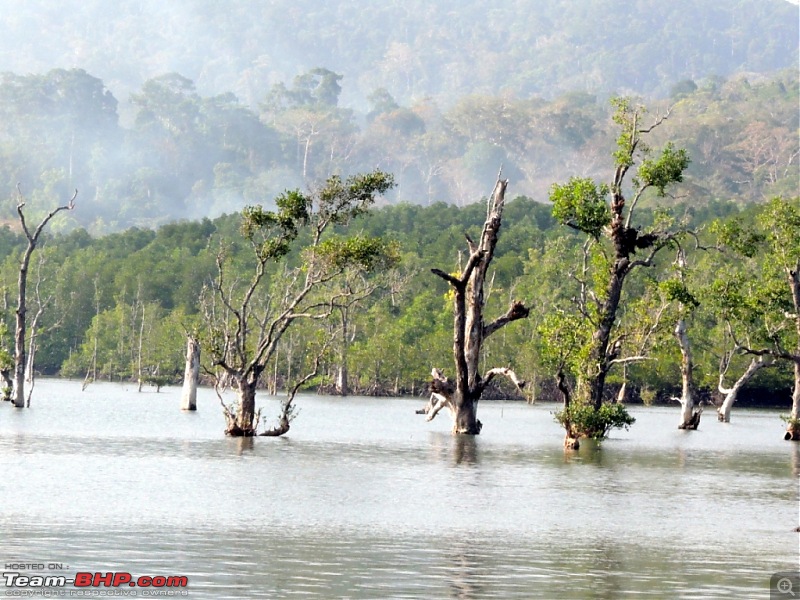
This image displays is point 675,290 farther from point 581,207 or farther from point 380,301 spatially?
point 380,301

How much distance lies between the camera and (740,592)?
1825 centimetres

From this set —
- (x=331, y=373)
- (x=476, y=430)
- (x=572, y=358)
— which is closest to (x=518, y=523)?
(x=572, y=358)

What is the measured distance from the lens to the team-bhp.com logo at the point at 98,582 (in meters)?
17.0

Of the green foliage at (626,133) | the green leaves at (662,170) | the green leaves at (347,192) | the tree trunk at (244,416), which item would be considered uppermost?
the green foliage at (626,133)

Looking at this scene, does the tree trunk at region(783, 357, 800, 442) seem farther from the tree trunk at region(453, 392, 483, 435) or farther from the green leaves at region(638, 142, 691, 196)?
the tree trunk at region(453, 392, 483, 435)

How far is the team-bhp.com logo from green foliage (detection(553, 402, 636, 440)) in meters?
27.2

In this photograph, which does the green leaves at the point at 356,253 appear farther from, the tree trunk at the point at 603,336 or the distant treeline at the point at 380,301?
the distant treeline at the point at 380,301

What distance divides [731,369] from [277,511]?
68668 mm

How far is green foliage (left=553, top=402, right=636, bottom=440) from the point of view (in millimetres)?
44000

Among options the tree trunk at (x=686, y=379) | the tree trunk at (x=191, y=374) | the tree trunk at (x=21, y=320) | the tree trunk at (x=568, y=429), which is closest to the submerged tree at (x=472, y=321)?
the tree trunk at (x=568, y=429)

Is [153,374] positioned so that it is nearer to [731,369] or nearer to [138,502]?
[731,369]

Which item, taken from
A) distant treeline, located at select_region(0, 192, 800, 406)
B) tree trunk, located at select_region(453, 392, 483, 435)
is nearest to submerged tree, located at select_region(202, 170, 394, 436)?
tree trunk, located at select_region(453, 392, 483, 435)

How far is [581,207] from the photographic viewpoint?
45219 millimetres

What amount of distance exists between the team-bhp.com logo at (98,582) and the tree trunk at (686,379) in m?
41.7
